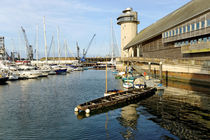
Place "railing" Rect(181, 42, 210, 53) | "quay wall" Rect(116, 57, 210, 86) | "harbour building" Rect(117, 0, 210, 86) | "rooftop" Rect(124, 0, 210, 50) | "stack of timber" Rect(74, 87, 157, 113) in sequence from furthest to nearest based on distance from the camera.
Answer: "rooftop" Rect(124, 0, 210, 50)
"quay wall" Rect(116, 57, 210, 86)
"harbour building" Rect(117, 0, 210, 86)
"railing" Rect(181, 42, 210, 53)
"stack of timber" Rect(74, 87, 157, 113)

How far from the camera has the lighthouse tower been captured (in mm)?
117588

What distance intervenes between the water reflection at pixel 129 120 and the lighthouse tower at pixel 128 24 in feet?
302

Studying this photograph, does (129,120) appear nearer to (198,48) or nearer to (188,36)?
(198,48)

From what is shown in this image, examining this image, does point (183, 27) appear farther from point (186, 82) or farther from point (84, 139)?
point (84, 139)

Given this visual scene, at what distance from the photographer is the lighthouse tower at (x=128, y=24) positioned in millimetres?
117588

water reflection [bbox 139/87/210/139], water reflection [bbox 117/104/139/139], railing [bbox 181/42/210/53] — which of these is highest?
railing [bbox 181/42/210/53]

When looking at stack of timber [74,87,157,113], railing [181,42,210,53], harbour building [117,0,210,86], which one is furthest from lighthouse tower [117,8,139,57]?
stack of timber [74,87,157,113]

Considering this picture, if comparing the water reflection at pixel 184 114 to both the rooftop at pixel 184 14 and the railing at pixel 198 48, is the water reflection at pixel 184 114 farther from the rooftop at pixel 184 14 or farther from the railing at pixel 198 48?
the rooftop at pixel 184 14

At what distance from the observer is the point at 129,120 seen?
2381cm

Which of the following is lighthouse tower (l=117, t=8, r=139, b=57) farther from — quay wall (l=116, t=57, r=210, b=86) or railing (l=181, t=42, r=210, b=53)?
railing (l=181, t=42, r=210, b=53)

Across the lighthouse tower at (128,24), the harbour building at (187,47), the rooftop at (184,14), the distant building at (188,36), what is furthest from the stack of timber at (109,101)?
the lighthouse tower at (128,24)

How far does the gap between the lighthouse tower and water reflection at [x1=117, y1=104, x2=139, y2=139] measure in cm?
9200

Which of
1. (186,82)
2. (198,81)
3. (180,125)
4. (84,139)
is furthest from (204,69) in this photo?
(84,139)

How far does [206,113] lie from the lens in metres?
25.4
